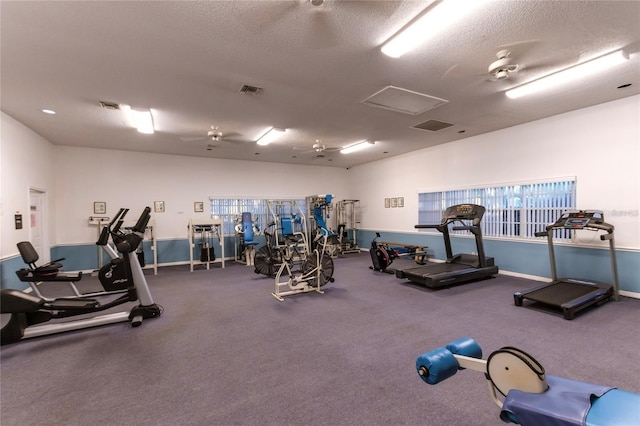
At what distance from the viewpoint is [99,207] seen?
7.02 meters

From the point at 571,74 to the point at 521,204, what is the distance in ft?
9.54

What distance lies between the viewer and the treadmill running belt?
3.94 metres

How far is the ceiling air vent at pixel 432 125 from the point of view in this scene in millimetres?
5486

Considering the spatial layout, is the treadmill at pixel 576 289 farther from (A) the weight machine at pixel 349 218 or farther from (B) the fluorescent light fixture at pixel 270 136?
(A) the weight machine at pixel 349 218

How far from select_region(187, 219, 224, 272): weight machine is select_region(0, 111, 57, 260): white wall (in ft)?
9.60

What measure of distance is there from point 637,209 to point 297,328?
5536mm

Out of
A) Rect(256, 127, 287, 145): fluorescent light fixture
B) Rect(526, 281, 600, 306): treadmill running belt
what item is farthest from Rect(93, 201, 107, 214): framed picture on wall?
Rect(526, 281, 600, 306): treadmill running belt

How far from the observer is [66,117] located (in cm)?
479

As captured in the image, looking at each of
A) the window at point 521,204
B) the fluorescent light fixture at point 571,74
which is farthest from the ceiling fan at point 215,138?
the window at point 521,204

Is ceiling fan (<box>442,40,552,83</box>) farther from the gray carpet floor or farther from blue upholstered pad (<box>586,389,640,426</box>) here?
blue upholstered pad (<box>586,389,640,426</box>)

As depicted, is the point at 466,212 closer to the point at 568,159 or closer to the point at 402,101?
the point at 568,159

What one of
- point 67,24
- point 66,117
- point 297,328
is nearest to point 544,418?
point 297,328

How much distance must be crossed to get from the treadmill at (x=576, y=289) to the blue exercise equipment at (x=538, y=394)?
133 inches

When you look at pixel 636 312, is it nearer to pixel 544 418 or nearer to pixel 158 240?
pixel 544 418
